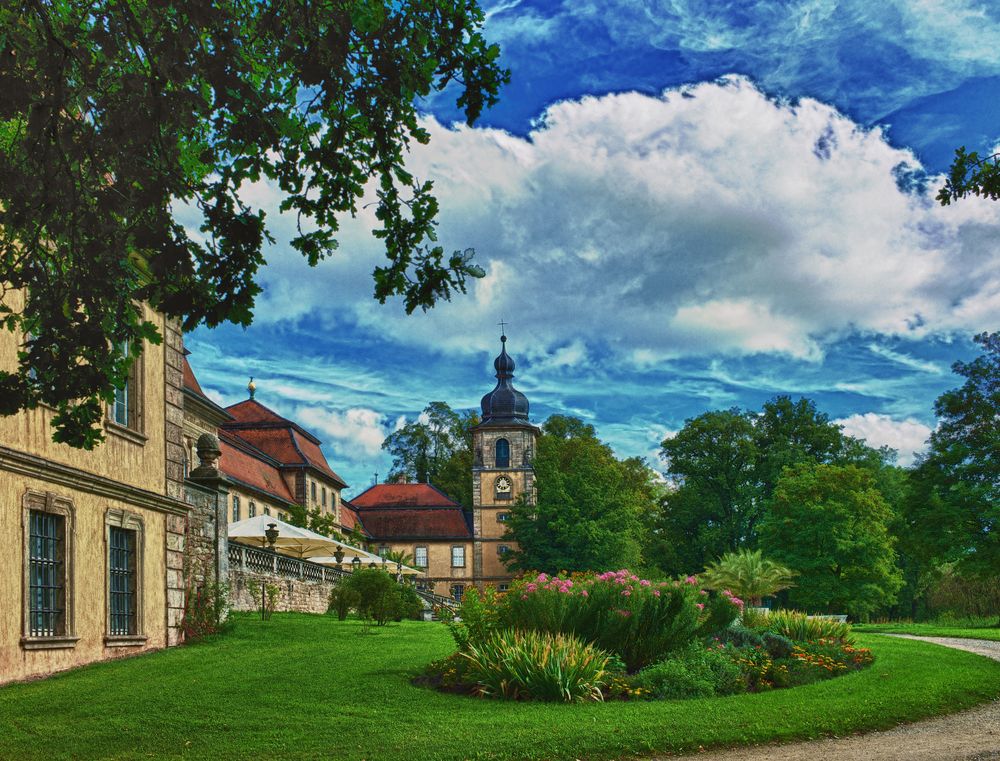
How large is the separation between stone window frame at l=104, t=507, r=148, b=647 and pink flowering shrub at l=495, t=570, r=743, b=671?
608 centimetres

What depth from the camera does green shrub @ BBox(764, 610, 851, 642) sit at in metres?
18.8

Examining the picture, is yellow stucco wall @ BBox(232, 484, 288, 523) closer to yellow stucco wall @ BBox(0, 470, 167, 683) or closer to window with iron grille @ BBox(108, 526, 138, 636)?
yellow stucco wall @ BBox(0, 470, 167, 683)

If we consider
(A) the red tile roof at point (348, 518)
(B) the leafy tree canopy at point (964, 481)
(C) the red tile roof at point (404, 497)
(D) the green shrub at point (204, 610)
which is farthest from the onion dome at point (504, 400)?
(D) the green shrub at point (204, 610)

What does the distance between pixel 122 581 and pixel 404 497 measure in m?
64.8

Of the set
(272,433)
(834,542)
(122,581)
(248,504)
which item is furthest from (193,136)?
(272,433)

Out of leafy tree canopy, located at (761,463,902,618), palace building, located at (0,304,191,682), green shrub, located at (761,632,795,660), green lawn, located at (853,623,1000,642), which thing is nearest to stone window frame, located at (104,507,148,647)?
palace building, located at (0,304,191,682)

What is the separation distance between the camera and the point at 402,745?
31.0 feet

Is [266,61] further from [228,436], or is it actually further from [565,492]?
[565,492]

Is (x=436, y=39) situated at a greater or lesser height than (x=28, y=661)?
greater

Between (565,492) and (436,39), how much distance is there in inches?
2237

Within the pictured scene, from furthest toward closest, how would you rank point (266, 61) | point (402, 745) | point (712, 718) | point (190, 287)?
point (712, 718) < point (402, 745) < point (266, 61) < point (190, 287)

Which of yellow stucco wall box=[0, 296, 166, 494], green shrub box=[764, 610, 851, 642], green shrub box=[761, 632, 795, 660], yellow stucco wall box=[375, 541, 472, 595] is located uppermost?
yellow stucco wall box=[0, 296, 166, 494]

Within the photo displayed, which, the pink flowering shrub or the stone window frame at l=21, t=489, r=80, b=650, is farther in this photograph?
the pink flowering shrub

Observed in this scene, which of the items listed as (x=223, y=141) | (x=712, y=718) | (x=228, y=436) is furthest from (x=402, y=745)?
(x=228, y=436)
